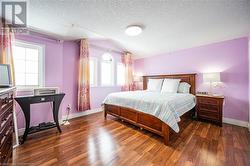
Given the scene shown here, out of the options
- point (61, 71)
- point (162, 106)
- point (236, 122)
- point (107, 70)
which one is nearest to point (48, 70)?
point (61, 71)

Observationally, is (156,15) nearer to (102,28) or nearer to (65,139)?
(102,28)

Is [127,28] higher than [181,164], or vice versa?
[127,28]

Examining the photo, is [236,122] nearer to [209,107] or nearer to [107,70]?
[209,107]

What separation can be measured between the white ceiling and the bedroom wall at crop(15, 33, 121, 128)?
0.33m

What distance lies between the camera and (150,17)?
2.23m

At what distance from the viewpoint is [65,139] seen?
215 cm

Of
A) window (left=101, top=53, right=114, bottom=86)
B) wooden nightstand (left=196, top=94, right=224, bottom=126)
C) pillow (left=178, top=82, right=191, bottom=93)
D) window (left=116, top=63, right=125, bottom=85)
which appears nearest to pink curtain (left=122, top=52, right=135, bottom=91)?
window (left=116, top=63, right=125, bottom=85)

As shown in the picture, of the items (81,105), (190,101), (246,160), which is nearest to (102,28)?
(81,105)

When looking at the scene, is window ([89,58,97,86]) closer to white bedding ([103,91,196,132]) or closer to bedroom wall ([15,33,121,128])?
bedroom wall ([15,33,121,128])

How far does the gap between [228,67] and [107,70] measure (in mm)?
3722

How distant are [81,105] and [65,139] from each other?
1355 mm

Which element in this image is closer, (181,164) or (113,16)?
(181,164)

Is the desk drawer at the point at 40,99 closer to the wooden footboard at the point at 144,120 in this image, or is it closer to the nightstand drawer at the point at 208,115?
the wooden footboard at the point at 144,120

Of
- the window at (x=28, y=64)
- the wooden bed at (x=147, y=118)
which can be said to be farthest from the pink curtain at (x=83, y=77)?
the window at (x=28, y=64)
